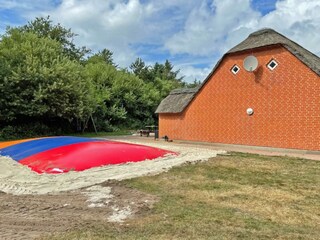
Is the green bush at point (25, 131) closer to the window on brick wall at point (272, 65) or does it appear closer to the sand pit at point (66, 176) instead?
the sand pit at point (66, 176)

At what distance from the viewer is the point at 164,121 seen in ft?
74.8

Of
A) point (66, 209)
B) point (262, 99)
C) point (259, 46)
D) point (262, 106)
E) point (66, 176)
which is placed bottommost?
point (66, 209)

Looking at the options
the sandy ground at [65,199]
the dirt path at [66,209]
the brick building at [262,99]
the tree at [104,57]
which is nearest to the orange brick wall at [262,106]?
the brick building at [262,99]

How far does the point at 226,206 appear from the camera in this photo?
632 centimetres

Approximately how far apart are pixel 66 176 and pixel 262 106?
35.9 ft

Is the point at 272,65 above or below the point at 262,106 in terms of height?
above

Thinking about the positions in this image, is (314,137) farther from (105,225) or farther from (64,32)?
(64,32)

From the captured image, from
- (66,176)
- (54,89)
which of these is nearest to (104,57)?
(54,89)

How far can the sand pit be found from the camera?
26.3ft

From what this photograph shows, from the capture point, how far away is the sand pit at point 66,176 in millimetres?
8016

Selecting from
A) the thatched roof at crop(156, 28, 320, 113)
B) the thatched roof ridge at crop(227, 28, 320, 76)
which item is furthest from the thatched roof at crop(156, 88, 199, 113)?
the thatched roof ridge at crop(227, 28, 320, 76)

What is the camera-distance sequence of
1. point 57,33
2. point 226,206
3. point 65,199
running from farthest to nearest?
point 57,33, point 65,199, point 226,206

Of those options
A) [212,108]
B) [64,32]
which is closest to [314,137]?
[212,108]

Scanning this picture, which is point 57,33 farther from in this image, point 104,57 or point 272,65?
point 272,65
